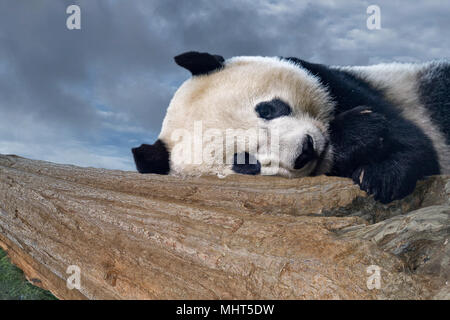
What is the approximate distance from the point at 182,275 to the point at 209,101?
160 cm

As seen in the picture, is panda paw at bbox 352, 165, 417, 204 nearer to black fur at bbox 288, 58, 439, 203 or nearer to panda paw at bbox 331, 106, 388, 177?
black fur at bbox 288, 58, 439, 203

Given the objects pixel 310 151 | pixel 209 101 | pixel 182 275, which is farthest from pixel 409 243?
pixel 209 101

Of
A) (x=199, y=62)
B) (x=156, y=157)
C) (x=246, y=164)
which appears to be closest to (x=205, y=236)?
(x=246, y=164)

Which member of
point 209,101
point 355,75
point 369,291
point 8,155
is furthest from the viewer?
point 355,75

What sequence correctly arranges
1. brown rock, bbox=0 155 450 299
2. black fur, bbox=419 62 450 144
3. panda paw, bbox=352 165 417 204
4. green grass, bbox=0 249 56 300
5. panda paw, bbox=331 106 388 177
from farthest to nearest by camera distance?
black fur, bbox=419 62 450 144
green grass, bbox=0 249 56 300
panda paw, bbox=331 106 388 177
panda paw, bbox=352 165 417 204
brown rock, bbox=0 155 450 299

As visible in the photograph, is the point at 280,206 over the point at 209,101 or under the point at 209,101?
under

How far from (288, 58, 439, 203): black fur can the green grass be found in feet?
9.43

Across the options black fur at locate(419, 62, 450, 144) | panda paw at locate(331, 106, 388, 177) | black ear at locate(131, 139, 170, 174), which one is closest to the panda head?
black ear at locate(131, 139, 170, 174)

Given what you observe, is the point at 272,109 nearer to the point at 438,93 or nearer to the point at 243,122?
the point at 243,122

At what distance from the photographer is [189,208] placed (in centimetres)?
269

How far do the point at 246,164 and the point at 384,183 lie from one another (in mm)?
1095

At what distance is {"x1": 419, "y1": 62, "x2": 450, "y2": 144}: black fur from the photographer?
377 cm

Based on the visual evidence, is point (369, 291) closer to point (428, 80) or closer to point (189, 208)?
point (189, 208)

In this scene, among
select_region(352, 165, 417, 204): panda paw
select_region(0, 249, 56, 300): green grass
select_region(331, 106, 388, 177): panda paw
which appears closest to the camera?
select_region(352, 165, 417, 204): panda paw
